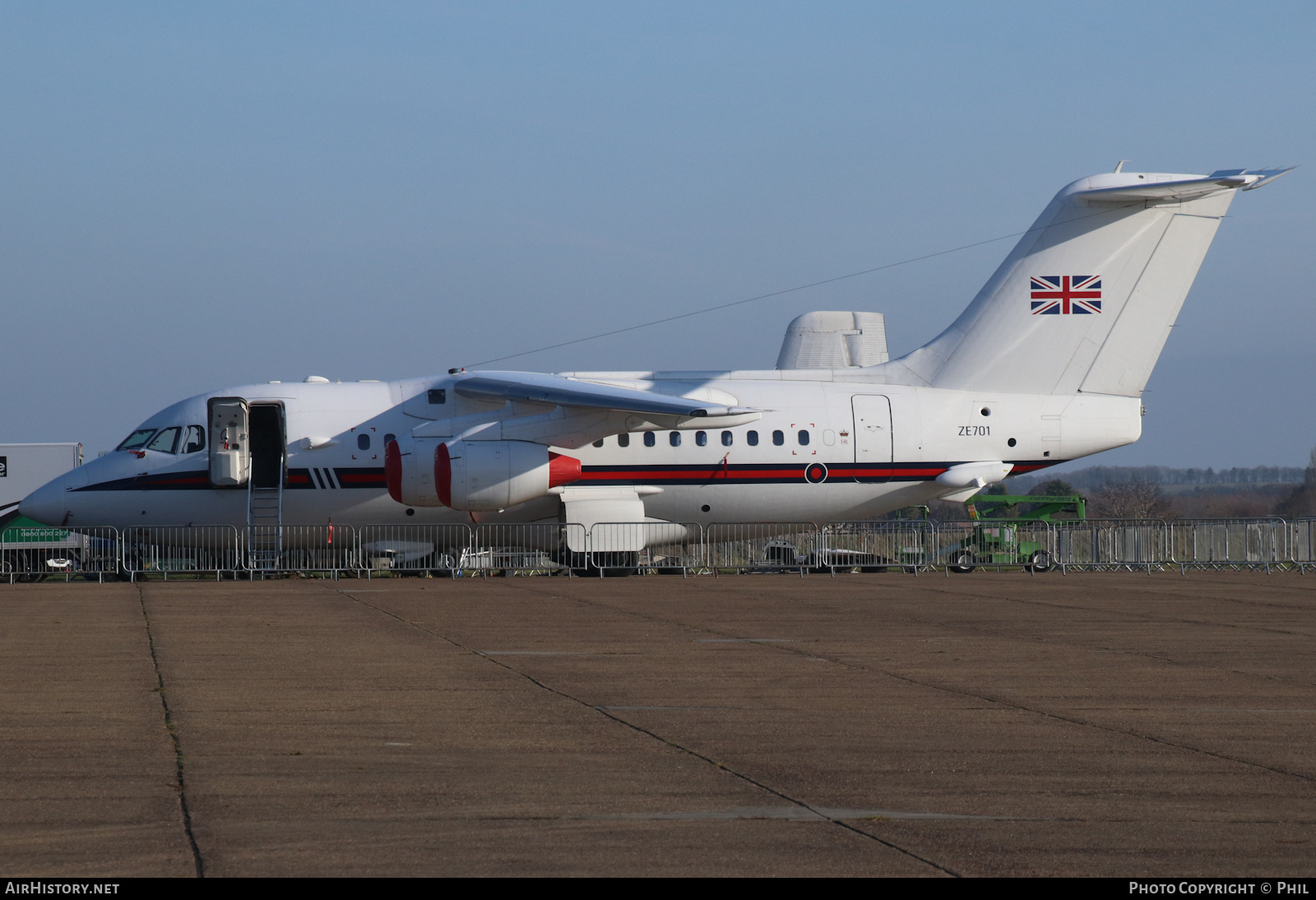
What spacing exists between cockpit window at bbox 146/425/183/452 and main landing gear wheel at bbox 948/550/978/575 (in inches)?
583

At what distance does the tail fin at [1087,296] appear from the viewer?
25.1 m

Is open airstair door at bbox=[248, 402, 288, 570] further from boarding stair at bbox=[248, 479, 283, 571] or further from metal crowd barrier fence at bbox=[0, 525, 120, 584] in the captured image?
metal crowd barrier fence at bbox=[0, 525, 120, 584]

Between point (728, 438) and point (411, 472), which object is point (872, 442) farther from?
point (411, 472)

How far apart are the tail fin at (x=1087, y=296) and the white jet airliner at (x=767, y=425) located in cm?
3

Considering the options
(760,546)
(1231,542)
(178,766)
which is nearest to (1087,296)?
(1231,542)

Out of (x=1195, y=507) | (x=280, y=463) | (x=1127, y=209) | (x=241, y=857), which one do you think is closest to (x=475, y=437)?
(x=280, y=463)

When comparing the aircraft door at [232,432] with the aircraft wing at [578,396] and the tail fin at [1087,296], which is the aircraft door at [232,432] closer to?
the aircraft wing at [578,396]

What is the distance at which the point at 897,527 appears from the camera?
2683 cm

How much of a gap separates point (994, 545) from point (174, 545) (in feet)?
53.0

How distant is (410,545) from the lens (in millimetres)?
25094

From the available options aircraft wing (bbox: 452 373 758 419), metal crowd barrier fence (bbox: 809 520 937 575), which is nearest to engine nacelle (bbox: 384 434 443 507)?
aircraft wing (bbox: 452 373 758 419)

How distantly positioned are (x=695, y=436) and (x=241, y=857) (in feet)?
65.7

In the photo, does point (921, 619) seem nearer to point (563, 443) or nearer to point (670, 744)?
point (670, 744)

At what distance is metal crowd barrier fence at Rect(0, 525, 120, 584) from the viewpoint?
24.4 metres
